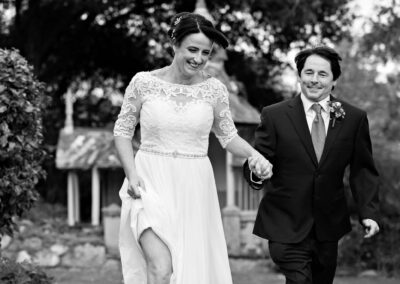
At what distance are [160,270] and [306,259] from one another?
98cm

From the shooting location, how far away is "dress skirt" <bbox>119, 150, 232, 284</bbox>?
4.84 meters

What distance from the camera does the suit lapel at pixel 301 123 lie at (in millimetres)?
5035

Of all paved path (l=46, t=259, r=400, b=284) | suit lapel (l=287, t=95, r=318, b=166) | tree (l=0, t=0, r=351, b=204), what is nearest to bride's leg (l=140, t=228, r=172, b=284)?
suit lapel (l=287, t=95, r=318, b=166)

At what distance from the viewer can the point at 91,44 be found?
62.0ft

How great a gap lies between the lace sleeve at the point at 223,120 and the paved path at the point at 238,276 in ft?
19.1

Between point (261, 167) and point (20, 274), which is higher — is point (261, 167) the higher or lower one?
the higher one

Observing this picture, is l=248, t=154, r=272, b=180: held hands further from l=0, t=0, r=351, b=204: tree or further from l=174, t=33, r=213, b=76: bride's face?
l=0, t=0, r=351, b=204: tree

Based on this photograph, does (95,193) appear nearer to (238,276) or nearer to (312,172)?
(238,276)

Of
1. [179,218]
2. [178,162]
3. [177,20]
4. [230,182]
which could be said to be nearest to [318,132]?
[178,162]

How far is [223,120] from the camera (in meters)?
5.18

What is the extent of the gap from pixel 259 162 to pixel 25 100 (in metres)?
2.86

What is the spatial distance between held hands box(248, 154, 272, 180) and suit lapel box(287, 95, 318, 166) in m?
0.38

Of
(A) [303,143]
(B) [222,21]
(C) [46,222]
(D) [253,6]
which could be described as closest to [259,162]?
(A) [303,143]

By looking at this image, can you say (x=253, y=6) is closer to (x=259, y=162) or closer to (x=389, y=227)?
(x=389, y=227)
